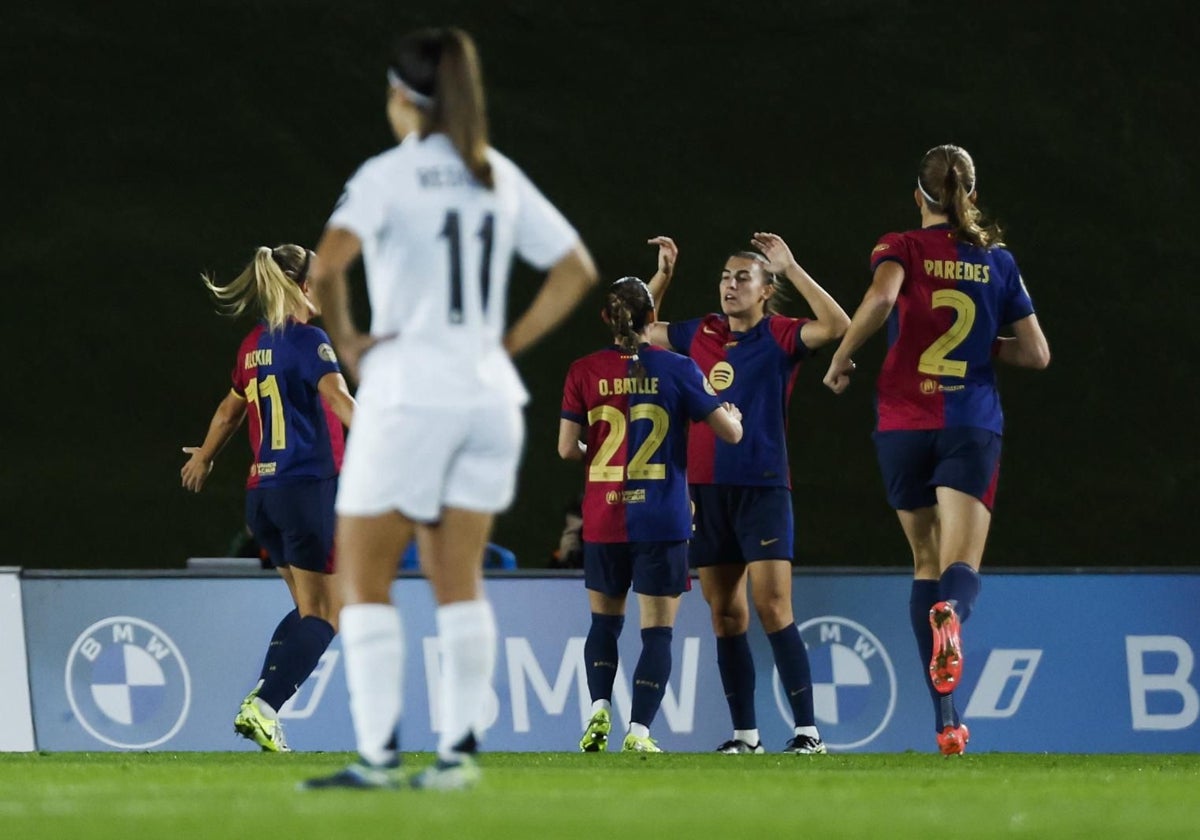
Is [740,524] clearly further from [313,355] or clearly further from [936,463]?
[313,355]

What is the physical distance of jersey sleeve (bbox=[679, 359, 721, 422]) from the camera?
24.9 feet

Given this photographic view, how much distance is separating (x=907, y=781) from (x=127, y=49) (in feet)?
38.4

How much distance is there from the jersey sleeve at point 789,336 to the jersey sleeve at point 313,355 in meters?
1.72

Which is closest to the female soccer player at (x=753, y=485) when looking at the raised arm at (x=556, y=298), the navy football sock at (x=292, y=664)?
the navy football sock at (x=292, y=664)

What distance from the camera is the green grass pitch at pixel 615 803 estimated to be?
3.62 meters

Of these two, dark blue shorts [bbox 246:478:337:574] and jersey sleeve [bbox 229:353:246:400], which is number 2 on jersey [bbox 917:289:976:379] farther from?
jersey sleeve [bbox 229:353:246:400]

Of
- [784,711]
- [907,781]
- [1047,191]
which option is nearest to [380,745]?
[907,781]

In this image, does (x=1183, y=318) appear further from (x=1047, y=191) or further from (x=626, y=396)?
(x=626, y=396)

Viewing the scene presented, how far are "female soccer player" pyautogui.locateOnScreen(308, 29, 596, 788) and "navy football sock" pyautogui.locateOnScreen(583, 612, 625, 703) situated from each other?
3354 millimetres

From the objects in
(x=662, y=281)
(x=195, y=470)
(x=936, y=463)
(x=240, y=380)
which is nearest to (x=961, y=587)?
(x=936, y=463)

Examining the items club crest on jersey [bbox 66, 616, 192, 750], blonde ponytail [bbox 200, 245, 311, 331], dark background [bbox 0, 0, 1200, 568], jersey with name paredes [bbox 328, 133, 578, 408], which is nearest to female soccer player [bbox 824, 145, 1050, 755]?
blonde ponytail [bbox 200, 245, 311, 331]

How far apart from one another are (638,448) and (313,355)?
1.29 metres

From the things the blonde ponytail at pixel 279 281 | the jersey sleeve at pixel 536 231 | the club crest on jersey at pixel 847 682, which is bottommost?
the club crest on jersey at pixel 847 682

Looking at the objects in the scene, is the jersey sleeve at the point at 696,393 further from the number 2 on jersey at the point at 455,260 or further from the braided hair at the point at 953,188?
the number 2 on jersey at the point at 455,260
